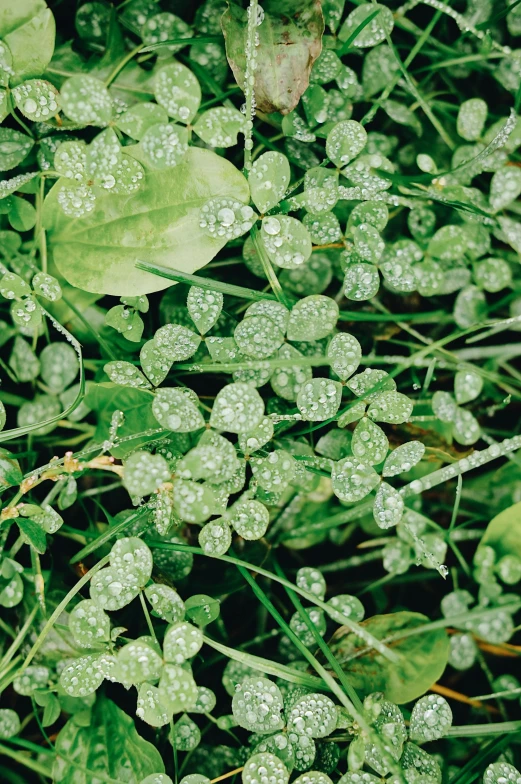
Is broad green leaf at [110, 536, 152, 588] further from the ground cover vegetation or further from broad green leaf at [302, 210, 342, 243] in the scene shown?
broad green leaf at [302, 210, 342, 243]

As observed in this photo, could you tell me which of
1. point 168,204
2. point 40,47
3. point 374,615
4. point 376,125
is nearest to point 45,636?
point 374,615

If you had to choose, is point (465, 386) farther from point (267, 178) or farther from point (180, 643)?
point (180, 643)

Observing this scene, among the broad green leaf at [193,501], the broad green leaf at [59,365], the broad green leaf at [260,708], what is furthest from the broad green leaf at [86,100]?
the broad green leaf at [260,708]

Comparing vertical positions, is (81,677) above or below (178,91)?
below

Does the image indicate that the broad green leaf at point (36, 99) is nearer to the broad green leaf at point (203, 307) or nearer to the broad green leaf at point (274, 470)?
the broad green leaf at point (203, 307)

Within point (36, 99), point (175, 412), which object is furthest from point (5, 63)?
point (175, 412)
